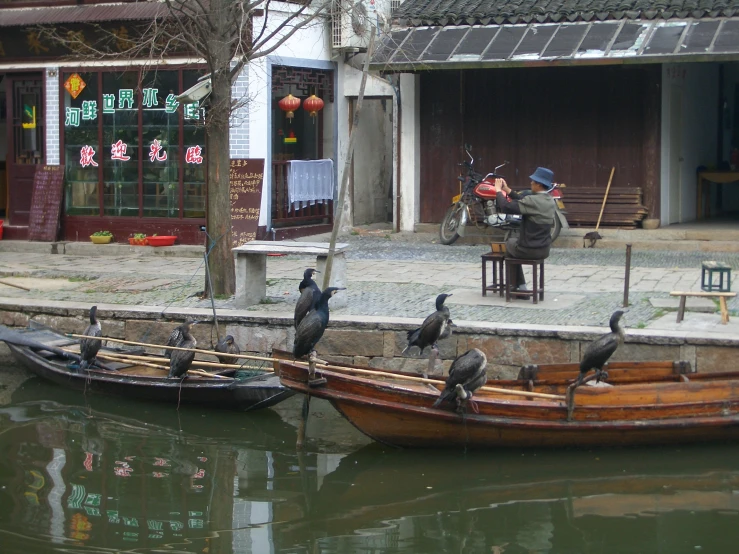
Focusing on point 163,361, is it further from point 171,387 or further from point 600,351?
point 600,351

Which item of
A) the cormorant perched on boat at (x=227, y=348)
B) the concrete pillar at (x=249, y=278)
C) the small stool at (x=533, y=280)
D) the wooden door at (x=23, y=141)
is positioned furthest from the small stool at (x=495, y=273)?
the wooden door at (x=23, y=141)

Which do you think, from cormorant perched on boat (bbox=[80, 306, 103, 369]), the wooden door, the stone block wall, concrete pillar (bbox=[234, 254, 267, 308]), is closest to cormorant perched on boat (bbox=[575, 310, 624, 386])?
the stone block wall

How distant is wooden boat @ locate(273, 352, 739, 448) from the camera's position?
29.1 feet

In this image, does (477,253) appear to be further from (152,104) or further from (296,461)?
(296,461)

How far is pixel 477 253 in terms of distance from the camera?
605 inches

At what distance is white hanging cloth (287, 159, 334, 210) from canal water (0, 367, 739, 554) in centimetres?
695

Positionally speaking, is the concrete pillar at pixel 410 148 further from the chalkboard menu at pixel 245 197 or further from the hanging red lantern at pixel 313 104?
the chalkboard menu at pixel 245 197

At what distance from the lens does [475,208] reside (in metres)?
16.1

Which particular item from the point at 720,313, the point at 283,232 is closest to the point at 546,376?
the point at 720,313

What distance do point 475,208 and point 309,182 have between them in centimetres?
274

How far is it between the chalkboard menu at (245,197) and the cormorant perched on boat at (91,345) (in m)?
4.16

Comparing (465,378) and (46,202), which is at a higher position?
(46,202)

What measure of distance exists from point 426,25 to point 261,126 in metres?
2.84

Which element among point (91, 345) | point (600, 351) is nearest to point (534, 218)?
point (600, 351)
